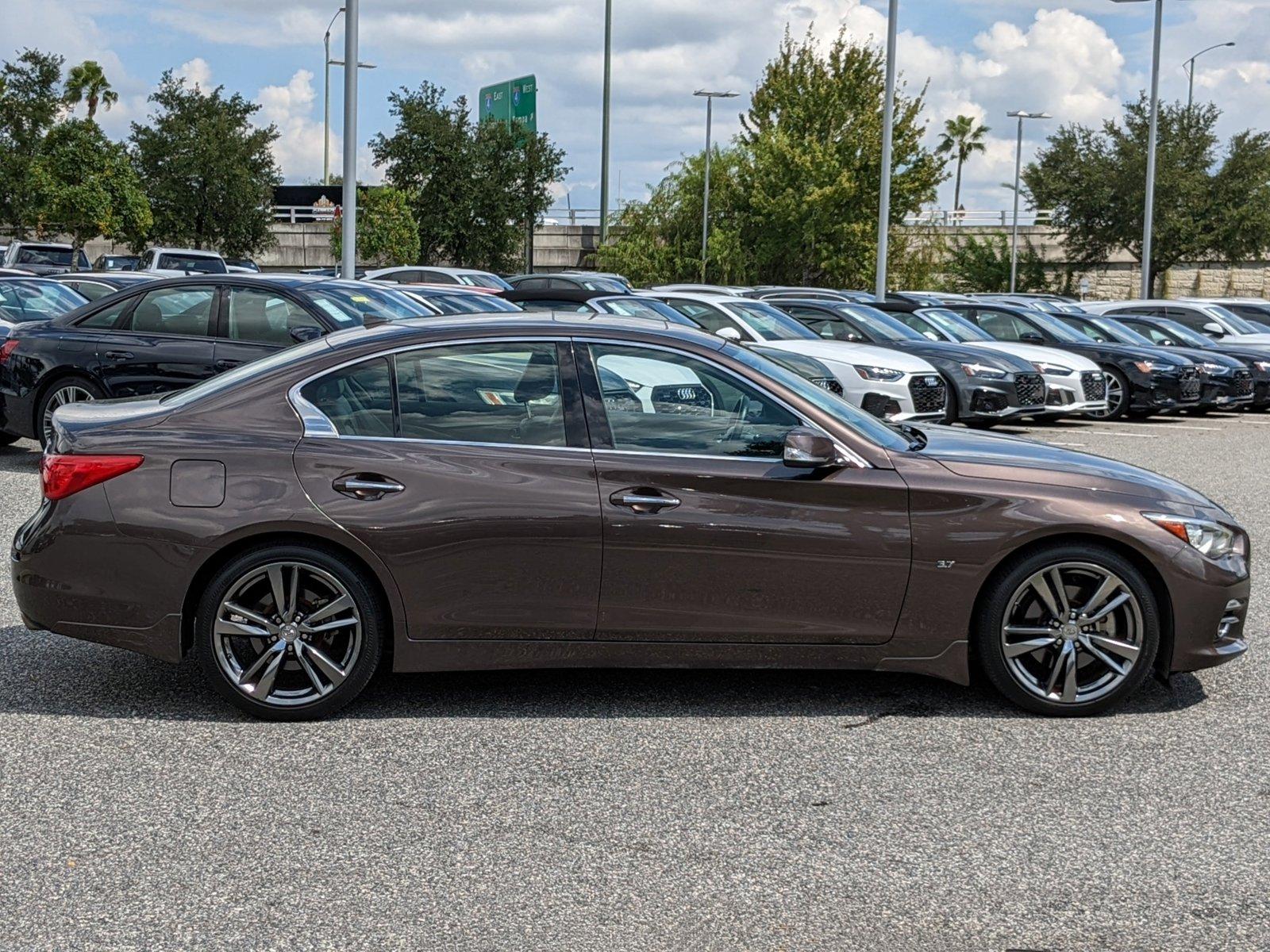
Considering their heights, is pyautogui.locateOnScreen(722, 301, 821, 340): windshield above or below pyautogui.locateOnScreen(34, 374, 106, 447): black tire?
above

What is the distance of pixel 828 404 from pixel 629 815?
1.94m

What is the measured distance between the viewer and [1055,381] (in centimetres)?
1838

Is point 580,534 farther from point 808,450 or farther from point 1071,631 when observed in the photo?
point 1071,631

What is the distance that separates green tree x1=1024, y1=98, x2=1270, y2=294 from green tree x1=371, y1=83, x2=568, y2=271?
2086 cm

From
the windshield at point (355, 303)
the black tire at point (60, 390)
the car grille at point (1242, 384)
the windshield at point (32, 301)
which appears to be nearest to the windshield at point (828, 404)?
the windshield at point (355, 303)

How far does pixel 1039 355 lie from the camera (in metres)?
18.7

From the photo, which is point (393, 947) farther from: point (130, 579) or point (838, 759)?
point (130, 579)

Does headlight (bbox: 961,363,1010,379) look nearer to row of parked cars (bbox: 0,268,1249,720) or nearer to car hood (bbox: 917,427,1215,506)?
car hood (bbox: 917,427,1215,506)

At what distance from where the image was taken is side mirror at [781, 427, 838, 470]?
531 centimetres

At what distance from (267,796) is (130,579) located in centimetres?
117

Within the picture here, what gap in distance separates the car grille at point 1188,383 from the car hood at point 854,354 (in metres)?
5.38

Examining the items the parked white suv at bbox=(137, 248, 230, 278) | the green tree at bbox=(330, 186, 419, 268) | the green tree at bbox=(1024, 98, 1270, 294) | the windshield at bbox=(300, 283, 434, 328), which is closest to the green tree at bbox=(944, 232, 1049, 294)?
the green tree at bbox=(1024, 98, 1270, 294)

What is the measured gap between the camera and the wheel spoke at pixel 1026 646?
17.9 feet

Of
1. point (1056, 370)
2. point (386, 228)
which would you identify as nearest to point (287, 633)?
point (1056, 370)
